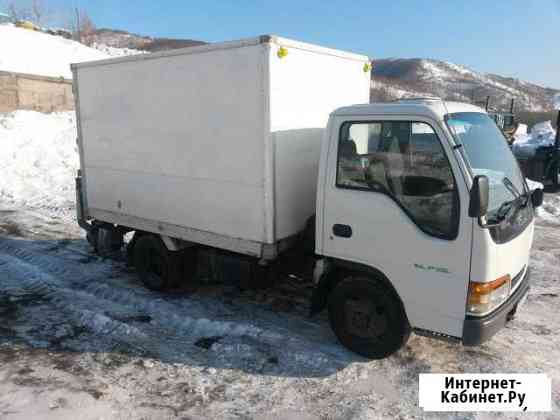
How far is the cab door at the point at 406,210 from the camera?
3572 millimetres

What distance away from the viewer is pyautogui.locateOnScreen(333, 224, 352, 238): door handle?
414 centimetres

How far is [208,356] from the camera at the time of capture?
4.47 metres

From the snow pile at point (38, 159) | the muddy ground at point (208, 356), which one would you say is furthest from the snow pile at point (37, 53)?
the muddy ground at point (208, 356)

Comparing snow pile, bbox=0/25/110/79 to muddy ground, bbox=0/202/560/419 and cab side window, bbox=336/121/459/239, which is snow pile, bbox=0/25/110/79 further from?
cab side window, bbox=336/121/459/239

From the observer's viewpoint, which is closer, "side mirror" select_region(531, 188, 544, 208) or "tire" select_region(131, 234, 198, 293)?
"side mirror" select_region(531, 188, 544, 208)

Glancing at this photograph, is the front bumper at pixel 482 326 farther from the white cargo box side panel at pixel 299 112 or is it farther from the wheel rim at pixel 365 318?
the white cargo box side panel at pixel 299 112

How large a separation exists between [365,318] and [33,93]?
1926cm

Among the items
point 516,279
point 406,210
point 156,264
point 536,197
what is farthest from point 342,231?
point 156,264

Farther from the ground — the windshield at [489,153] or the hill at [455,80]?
the hill at [455,80]

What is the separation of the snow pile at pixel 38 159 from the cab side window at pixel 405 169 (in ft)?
30.6

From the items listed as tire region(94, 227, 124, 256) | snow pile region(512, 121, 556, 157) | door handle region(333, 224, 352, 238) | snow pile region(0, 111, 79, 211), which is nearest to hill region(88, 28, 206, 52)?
snow pile region(0, 111, 79, 211)

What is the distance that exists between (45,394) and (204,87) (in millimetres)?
3333

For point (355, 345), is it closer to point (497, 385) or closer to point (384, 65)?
point (497, 385)

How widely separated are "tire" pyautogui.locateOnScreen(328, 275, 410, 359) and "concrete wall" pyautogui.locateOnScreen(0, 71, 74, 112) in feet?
60.7
